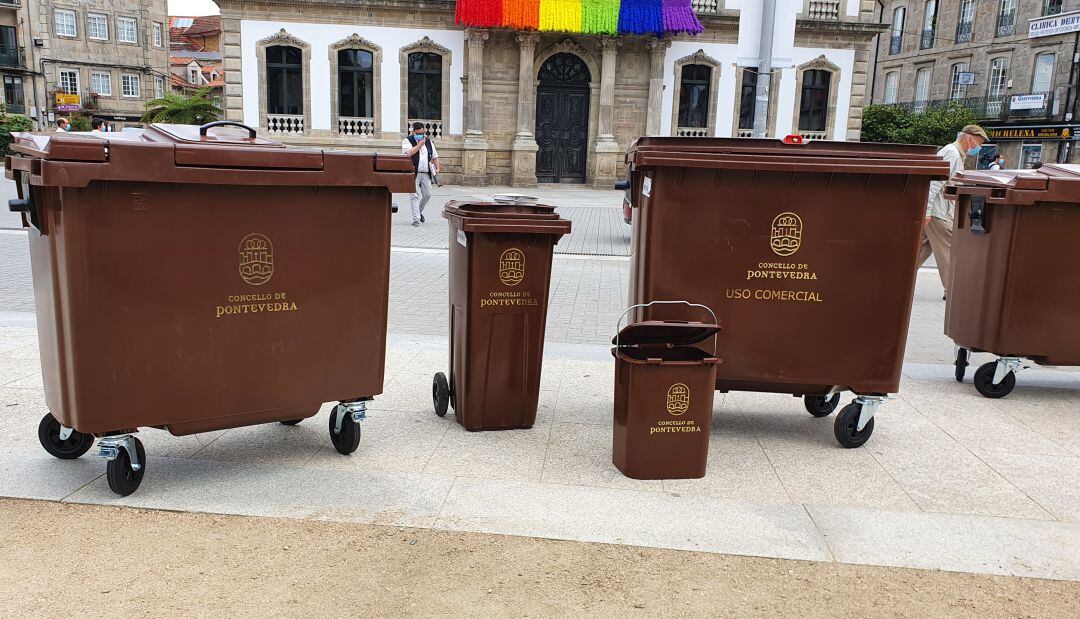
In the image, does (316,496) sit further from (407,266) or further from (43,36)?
(43,36)

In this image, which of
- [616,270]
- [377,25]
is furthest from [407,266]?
[377,25]

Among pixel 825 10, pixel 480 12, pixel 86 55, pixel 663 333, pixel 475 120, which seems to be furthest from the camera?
pixel 86 55

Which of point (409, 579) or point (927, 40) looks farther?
point (927, 40)

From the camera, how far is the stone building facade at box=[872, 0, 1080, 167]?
38219 mm

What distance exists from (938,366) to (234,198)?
5.39 meters

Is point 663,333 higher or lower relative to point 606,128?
lower

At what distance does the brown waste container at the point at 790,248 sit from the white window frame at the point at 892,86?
160ft

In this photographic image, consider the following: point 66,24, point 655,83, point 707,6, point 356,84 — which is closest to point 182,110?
point 356,84

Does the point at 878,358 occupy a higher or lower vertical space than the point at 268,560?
higher

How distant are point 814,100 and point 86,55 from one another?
2003 inches

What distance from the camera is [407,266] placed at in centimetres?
1072

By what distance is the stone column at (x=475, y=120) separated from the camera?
25781mm

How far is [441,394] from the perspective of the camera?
4.72 metres

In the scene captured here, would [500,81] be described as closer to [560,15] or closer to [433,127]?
[433,127]
